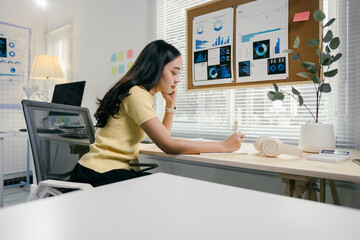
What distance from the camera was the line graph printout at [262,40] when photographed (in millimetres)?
1745

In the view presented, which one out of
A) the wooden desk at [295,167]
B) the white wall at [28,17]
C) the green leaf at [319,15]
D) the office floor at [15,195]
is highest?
the white wall at [28,17]

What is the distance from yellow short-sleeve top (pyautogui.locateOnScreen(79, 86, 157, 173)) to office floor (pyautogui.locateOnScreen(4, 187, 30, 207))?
2.08 m

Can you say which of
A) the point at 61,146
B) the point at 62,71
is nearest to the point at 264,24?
the point at 61,146

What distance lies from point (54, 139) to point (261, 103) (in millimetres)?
1348

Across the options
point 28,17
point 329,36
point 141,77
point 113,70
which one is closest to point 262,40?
point 329,36

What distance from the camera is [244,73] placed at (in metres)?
1.91

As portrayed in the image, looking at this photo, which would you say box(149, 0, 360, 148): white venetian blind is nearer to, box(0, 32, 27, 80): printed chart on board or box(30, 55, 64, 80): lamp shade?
box(30, 55, 64, 80): lamp shade

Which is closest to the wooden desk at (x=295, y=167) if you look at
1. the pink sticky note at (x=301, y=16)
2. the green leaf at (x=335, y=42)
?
the green leaf at (x=335, y=42)

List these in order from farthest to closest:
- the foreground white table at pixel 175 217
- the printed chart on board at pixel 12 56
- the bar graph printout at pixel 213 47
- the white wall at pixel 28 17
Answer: the white wall at pixel 28 17 < the printed chart on board at pixel 12 56 < the bar graph printout at pixel 213 47 < the foreground white table at pixel 175 217

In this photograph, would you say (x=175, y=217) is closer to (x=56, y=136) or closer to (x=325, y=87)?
(x=56, y=136)

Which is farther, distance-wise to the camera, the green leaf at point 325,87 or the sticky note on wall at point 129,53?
the sticky note on wall at point 129,53

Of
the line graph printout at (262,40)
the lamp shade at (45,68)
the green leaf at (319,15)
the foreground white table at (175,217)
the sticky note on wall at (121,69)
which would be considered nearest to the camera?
the foreground white table at (175,217)

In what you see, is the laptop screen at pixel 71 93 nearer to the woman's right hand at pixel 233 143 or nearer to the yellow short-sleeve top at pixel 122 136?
the yellow short-sleeve top at pixel 122 136

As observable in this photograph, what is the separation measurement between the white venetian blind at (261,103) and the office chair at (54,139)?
3.31ft
